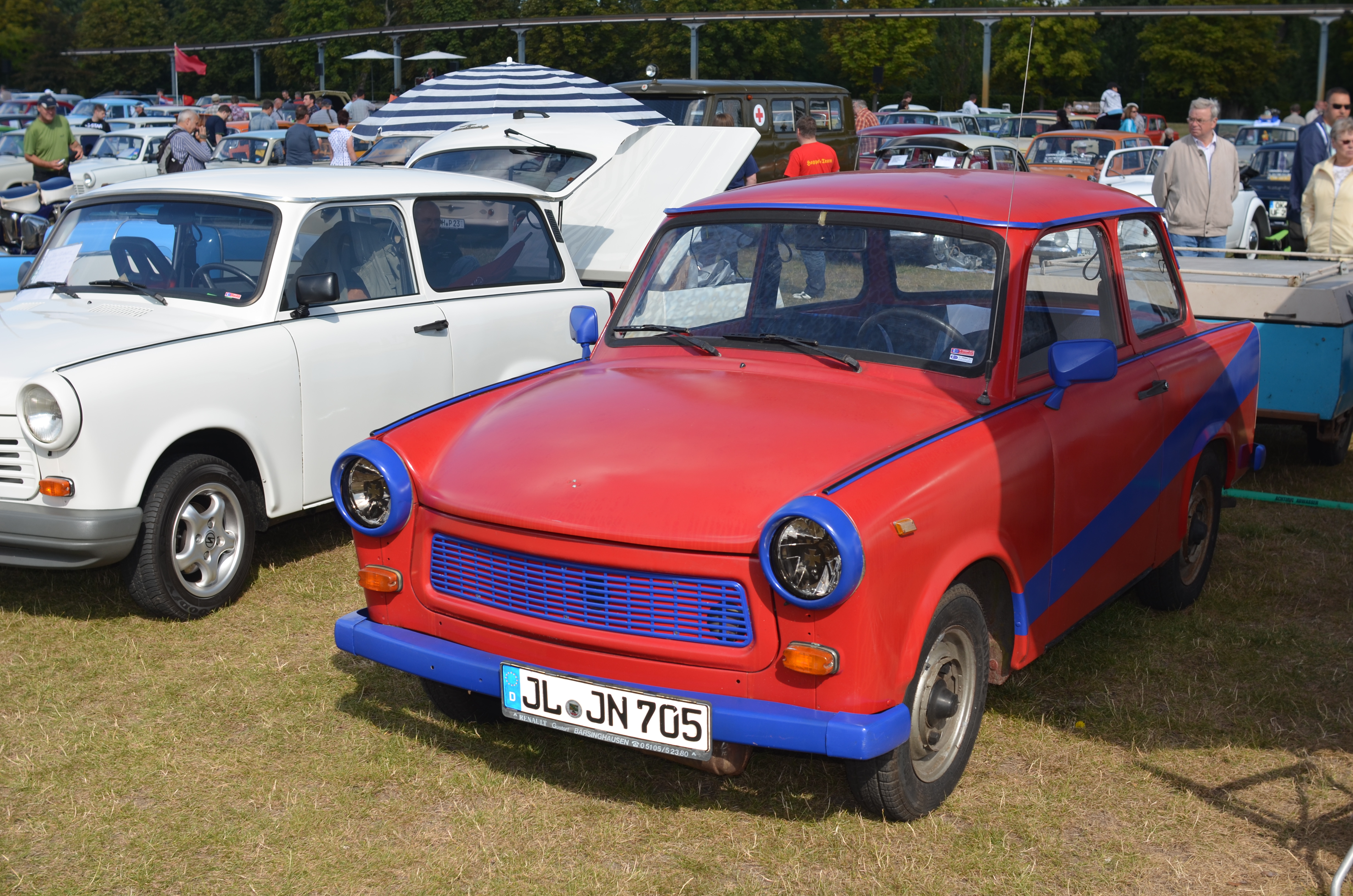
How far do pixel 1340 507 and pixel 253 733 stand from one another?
4864mm

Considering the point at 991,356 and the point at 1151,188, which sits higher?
the point at 1151,188

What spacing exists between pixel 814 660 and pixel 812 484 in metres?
0.47

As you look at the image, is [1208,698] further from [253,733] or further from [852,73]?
[852,73]

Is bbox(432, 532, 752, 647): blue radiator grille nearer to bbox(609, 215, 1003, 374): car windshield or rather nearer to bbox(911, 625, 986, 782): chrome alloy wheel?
bbox(911, 625, 986, 782): chrome alloy wheel

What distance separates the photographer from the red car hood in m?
3.38

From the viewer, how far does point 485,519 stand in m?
3.60

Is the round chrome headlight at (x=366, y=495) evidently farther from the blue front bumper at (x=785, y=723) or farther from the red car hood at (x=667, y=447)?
the blue front bumper at (x=785, y=723)

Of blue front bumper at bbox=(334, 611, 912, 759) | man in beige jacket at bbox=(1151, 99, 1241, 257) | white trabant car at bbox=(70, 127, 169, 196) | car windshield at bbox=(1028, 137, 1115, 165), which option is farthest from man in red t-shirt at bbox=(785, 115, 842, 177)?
white trabant car at bbox=(70, 127, 169, 196)

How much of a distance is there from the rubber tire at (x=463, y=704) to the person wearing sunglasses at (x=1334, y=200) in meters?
7.37

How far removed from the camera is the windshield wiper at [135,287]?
5.82 m

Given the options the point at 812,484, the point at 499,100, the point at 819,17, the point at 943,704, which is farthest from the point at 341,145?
the point at 819,17

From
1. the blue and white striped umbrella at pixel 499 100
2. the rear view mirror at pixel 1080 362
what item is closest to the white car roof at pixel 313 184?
the rear view mirror at pixel 1080 362

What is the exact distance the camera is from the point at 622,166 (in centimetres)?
Answer: 984

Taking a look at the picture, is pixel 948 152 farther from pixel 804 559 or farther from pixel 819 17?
pixel 804 559
